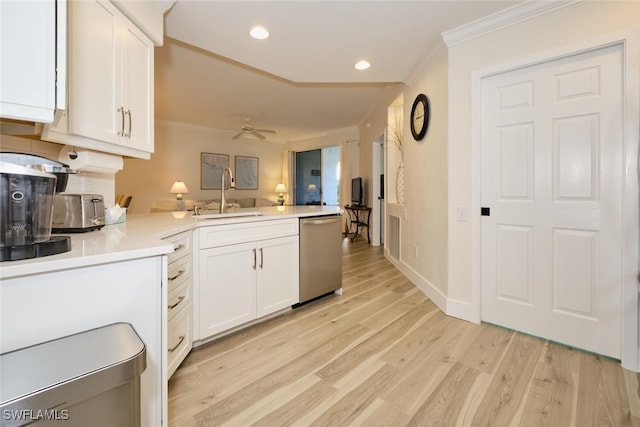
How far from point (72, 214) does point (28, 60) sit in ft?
2.23

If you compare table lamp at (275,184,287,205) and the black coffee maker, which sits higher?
table lamp at (275,184,287,205)

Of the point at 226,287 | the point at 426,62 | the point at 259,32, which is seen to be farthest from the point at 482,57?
the point at 226,287

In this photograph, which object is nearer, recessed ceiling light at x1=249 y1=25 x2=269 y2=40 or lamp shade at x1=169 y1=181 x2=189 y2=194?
recessed ceiling light at x1=249 y1=25 x2=269 y2=40

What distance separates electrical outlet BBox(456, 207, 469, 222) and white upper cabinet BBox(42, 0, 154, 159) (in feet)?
7.81

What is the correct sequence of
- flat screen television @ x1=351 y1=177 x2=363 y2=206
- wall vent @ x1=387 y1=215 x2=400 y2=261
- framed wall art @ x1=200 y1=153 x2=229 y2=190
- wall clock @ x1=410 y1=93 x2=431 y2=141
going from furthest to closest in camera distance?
framed wall art @ x1=200 y1=153 x2=229 y2=190 → flat screen television @ x1=351 y1=177 x2=363 y2=206 → wall vent @ x1=387 y1=215 x2=400 y2=261 → wall clock @ x1=410 y1=93 x2=431 y2=141

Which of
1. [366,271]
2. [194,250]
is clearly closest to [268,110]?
[366,271]

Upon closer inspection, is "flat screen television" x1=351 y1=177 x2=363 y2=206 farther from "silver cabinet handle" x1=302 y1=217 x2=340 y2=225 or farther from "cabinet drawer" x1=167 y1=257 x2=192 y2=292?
"cabinet drawer" x1=167 y1=257 x2=192 y2=292

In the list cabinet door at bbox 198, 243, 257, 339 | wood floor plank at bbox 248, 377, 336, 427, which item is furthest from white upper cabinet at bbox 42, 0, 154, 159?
wood floor plank at bbox 248, 377, 336, 427

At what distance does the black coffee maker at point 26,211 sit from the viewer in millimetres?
846

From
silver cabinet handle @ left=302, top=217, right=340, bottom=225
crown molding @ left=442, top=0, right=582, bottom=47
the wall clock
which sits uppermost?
crown molding @ left=442, top=0, right=582, bottom=47

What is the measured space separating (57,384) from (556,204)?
104 inches

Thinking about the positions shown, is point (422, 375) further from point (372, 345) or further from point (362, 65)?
point (362, 65)

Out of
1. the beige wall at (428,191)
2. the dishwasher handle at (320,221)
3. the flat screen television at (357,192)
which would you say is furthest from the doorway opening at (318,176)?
the dishwasher handle at (320,221)

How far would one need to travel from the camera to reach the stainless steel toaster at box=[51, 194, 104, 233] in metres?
1.37
